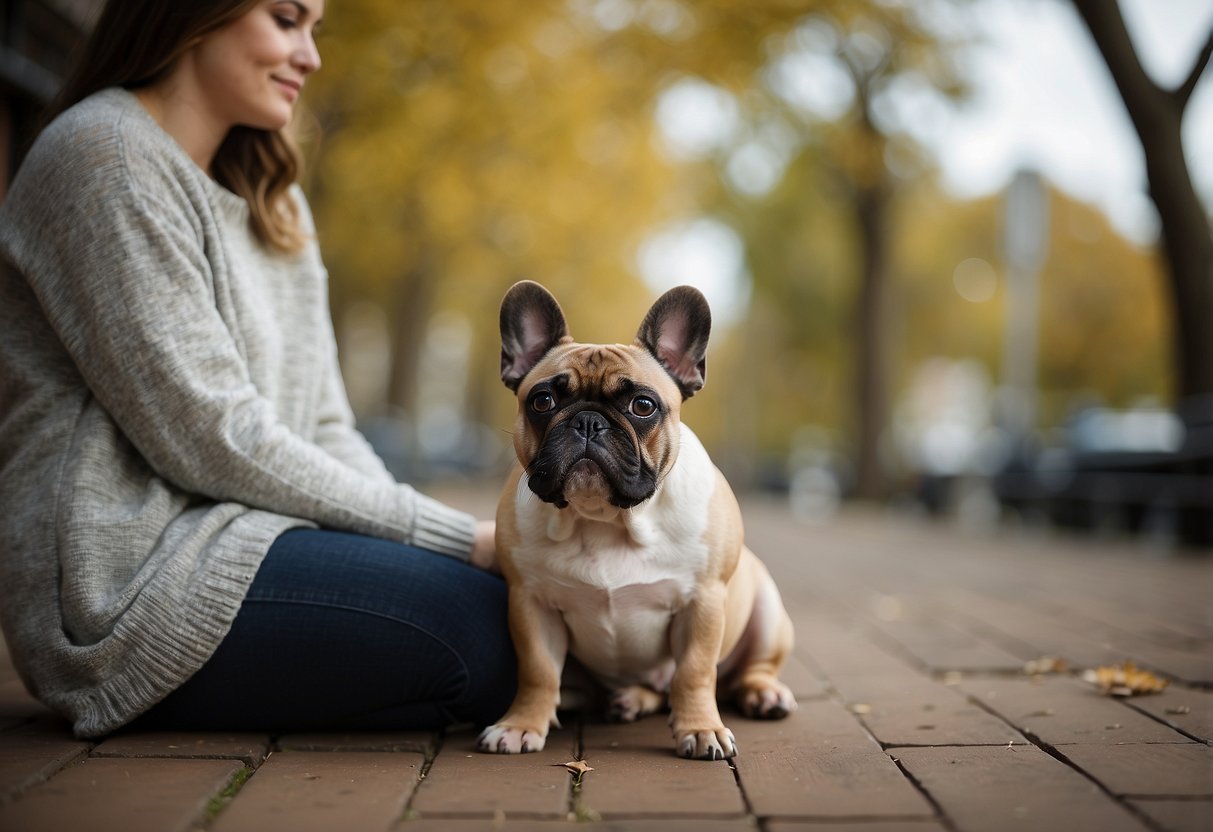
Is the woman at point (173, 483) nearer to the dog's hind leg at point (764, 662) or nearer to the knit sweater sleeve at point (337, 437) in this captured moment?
the knit sweater sleeve at point (337, 437)

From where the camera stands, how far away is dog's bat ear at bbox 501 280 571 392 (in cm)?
332

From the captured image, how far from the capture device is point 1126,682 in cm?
386

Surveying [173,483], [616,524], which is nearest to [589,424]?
[616,524]

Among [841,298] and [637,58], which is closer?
[637,58]

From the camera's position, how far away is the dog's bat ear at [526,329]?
10.9ft

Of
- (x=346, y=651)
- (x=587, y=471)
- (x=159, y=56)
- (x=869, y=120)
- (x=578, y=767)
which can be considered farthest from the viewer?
(x=869, y=120)

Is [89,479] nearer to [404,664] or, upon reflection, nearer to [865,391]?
[404,664]

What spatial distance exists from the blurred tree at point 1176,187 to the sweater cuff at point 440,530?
777 centimetres

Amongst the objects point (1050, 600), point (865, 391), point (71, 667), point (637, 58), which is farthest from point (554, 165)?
point (71, 667)

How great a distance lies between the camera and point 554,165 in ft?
46.4

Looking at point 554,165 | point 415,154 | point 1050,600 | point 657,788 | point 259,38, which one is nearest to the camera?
point 657,788

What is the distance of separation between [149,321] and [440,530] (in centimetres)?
108

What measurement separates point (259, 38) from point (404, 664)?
1.96 metres

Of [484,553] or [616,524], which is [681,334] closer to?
[616,524]
